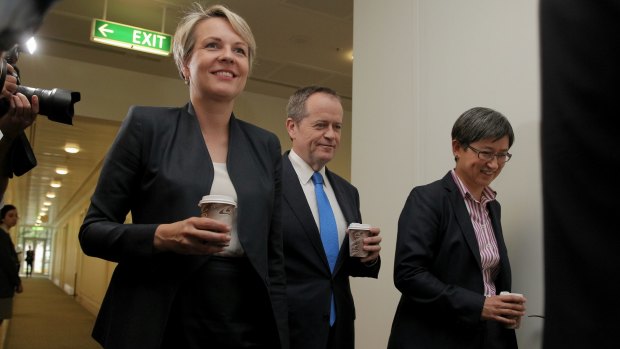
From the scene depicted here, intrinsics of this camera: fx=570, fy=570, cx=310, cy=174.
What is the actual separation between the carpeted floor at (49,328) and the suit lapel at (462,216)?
267 inches

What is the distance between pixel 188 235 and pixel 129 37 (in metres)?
4.19

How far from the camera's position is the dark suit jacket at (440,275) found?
1.95m

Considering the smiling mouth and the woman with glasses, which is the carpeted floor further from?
the smiling mouth

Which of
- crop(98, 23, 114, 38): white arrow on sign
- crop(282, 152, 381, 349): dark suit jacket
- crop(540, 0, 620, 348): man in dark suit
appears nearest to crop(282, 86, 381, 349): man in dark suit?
crop(282, 152, 381, 349): dark suit jacket

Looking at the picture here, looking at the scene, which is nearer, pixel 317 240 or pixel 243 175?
pixel 243 175

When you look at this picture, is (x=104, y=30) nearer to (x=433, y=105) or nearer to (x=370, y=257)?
(x=433, y=105)

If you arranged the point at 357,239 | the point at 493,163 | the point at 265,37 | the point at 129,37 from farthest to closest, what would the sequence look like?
the point at 265,37 < the point at 129,37 < the point at 493,163 < the point at 357,239

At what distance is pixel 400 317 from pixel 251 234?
0.89 m

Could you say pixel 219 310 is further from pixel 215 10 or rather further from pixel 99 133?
pixel 99 133

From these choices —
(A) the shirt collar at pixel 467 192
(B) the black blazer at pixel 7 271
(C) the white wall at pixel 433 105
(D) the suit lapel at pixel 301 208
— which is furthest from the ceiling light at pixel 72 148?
(A) the shirt collar at pixel 467 192

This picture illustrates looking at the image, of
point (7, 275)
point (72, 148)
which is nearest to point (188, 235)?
point (7, 275)

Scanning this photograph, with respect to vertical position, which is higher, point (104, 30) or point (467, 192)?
point (104, 30)

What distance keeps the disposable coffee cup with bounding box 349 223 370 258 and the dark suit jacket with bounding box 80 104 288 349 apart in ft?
1.34

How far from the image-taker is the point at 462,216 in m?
2.11
